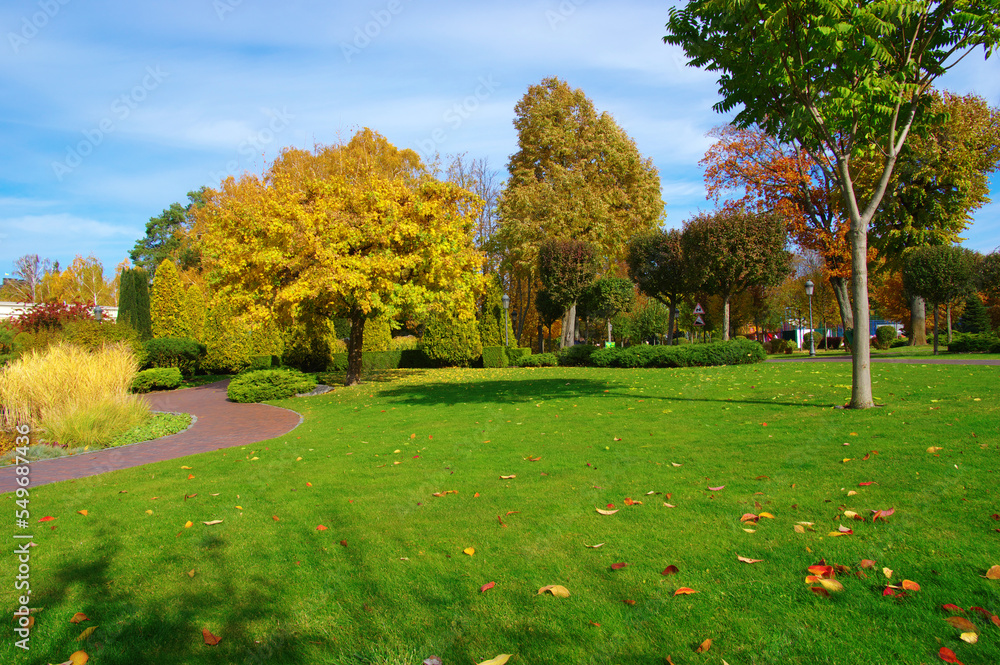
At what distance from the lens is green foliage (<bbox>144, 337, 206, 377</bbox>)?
20953mm

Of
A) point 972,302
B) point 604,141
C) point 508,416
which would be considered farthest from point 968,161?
point 508,416

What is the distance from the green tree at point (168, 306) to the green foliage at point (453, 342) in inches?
406

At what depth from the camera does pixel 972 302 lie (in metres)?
34.4

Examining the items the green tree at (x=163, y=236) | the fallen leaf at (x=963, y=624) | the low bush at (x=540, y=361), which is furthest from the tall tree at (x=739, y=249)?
the green tree at (x=163, y=236)

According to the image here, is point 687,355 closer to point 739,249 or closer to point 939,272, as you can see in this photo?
point 739,249

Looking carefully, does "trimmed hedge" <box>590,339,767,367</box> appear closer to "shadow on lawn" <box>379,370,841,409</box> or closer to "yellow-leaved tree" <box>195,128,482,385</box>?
"shadow on lawn" <box>379,370,841,409</box>

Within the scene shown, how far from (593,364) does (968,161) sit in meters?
19.0

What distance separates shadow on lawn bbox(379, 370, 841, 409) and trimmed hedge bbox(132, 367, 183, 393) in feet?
26.1

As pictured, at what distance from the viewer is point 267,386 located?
1550 centimetres

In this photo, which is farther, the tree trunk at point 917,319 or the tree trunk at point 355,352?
the tree trunk at point 917,319

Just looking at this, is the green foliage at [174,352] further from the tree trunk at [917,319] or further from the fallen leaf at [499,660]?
the tree trunk at [917,319]

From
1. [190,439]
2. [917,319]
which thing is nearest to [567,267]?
[917,319]

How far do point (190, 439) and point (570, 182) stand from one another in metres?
23.6

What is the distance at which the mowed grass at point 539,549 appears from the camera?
2645 millimetres
